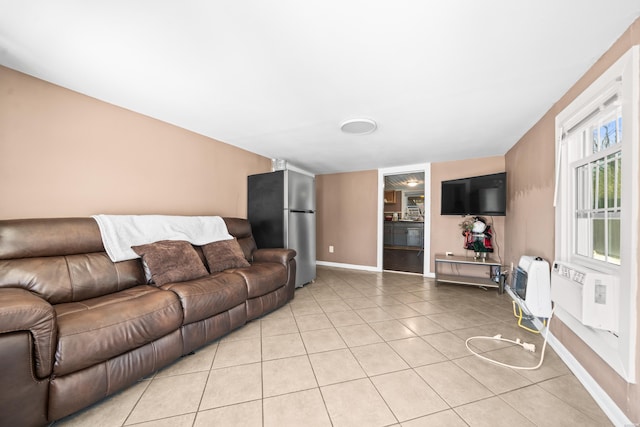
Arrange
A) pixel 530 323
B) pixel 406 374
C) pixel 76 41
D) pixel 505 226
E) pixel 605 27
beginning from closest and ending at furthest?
pixel 605 27 → pixel 76 41 → pixel 406 374 → pixel 530 323 → pixel 505 226

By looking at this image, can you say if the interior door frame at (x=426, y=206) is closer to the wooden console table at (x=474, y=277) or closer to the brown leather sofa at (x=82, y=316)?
the wooden console table at (x=474, y=277)

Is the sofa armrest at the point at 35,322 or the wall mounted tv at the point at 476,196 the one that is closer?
the sofa armrest at the point at 35,322

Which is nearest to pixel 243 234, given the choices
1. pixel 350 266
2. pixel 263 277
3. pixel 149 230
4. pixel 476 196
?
pixel 263 277

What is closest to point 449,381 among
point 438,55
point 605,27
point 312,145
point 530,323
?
point 530,323

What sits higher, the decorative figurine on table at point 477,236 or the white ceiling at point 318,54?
the white ceiling at point 318,54

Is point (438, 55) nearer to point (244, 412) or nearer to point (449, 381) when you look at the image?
point (449, 381)

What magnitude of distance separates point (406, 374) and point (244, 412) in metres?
1.05

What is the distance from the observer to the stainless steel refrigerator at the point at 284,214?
3334 mm

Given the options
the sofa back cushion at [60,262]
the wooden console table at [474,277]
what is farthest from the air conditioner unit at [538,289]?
the sofa back cushion at [60,262]

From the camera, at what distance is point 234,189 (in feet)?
11.4

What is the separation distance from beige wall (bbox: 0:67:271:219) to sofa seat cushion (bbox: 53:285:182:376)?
98cm

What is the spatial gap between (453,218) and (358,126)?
2669 millimetres

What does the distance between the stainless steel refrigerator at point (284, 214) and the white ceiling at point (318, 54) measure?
1.05m

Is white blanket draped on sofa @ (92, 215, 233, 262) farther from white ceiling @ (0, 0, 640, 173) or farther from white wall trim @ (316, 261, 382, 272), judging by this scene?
white wall trim @ (316, 261, 382, 272)
